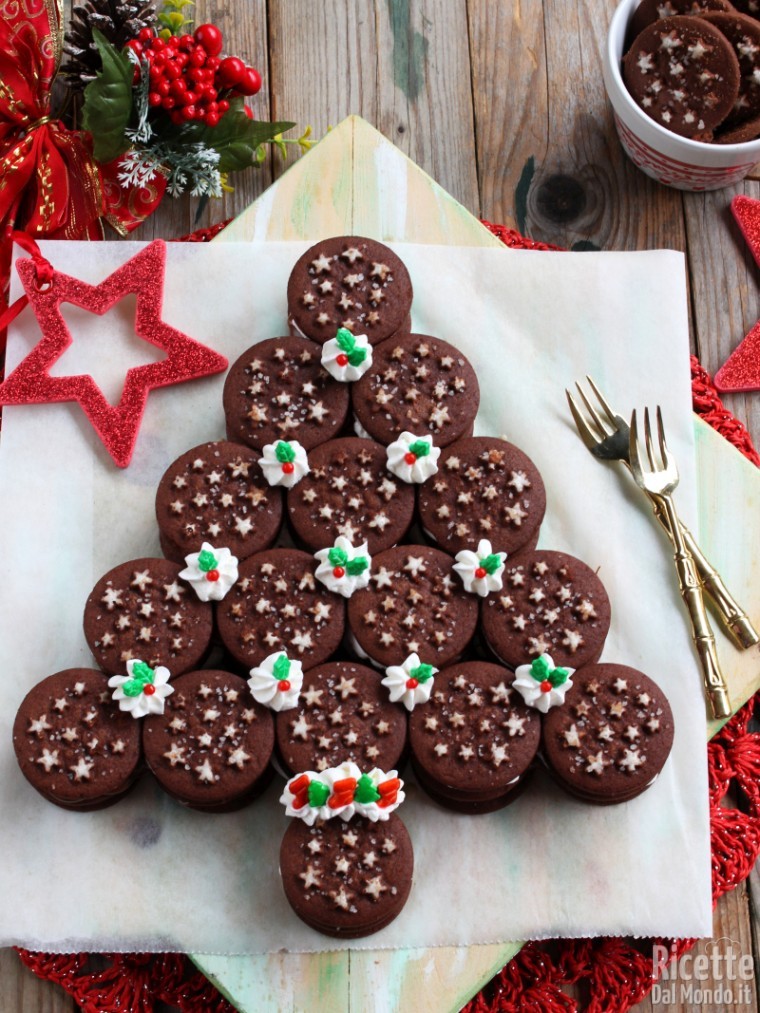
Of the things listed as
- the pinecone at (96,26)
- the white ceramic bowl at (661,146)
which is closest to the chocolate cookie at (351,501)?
the white ceramic bowl at (661,146)

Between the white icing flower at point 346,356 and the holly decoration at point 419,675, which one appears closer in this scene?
the holly decoration at point 419,675

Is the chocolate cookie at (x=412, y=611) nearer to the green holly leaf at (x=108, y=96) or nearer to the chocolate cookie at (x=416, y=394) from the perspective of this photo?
the chocolate cookie at (x=416, y=394)

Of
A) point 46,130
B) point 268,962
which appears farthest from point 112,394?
point 268,962

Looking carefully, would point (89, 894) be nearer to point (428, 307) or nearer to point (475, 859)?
point (475, 859)

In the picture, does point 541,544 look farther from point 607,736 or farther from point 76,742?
point 76,742

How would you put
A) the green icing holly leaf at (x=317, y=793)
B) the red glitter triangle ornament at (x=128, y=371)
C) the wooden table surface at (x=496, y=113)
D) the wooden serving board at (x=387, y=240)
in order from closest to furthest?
the green icing holly leaf at (x=317, y=793) → the wooden serving board at (x=387, y=240) → the red glitter triangle ornament at (x=128, y=371) → the wooden table surface at (x=496, y=113)

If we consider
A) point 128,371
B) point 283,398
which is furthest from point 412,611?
point 128,371
